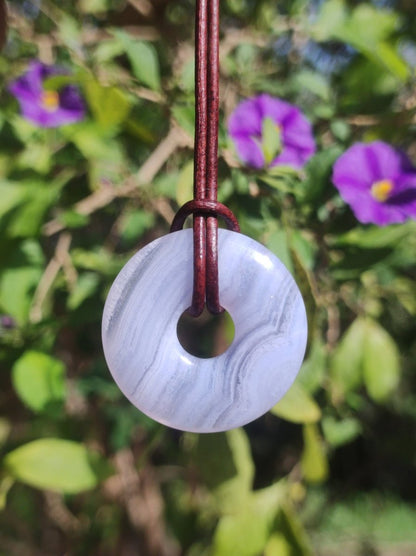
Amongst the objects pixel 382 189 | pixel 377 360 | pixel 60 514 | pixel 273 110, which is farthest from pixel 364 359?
pixel 60 514

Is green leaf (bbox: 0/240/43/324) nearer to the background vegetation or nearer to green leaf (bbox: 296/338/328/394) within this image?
the background vegetation

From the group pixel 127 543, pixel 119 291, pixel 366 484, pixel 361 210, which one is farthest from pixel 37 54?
pixel 366 484

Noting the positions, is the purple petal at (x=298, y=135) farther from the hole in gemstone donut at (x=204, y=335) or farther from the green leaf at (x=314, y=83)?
the hole in gemstone donut at (x=204, y=335)

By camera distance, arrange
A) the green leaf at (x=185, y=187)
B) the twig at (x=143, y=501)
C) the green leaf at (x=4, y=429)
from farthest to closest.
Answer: the twig at (x=143, y=501), the green leaf at (x=4, y=429), the green leaf at (x=185, y=187)

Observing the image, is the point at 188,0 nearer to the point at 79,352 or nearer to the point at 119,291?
the point at 79,352

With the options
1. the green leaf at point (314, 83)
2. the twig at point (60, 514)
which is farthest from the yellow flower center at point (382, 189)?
the twig at point (60, 514)
